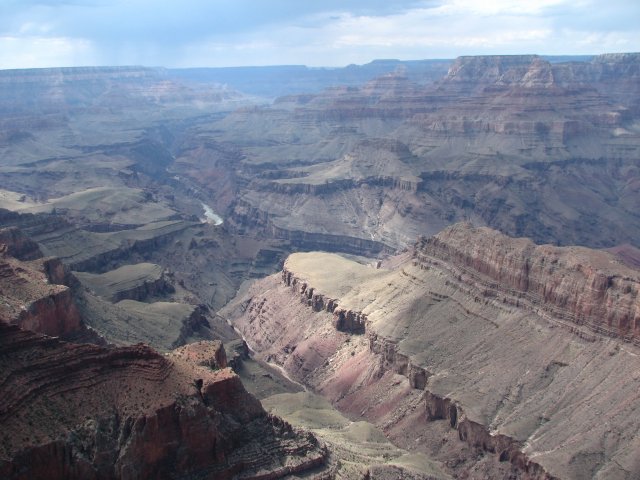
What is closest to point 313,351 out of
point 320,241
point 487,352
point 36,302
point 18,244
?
point 487,352

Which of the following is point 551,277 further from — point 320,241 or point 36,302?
point 320,241

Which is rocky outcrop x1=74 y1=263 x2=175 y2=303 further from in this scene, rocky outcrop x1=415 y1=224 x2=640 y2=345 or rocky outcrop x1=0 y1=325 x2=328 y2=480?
rocky outcrop x1=0 y1=325 x2=328 y2=480

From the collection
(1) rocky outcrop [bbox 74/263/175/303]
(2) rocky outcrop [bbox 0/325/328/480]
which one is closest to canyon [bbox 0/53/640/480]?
(2) rocky outcrop [bbox 0/325/328/480]

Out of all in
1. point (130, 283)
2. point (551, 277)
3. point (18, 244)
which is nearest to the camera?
point (551, 277)

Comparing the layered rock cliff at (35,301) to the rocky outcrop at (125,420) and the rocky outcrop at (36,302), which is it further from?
the rocky outcrop at (125,420)

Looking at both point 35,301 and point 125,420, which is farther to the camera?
point 35,301

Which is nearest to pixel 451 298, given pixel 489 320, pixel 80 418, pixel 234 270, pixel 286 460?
pixel 489 320
